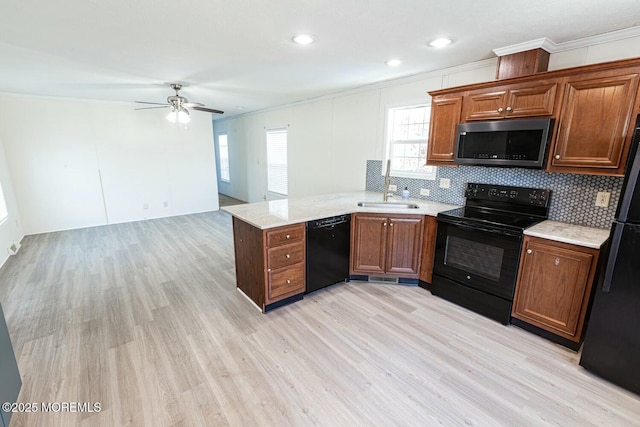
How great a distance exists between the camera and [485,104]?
2.70 metres

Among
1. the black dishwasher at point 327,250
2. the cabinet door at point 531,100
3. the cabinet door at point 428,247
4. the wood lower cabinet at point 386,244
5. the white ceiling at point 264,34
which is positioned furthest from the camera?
the wood lower cabinet at point 386,244

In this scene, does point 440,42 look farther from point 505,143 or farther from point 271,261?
point 271,261

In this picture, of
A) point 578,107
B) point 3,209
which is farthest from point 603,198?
point 3,209

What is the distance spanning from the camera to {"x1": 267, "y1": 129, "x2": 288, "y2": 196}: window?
6.24 metres

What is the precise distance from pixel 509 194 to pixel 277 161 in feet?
15.5

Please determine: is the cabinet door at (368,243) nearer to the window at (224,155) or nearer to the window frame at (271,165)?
the window frame at (271,165)

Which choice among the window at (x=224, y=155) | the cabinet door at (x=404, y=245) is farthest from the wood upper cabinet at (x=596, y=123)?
the window at (x=224, y=155)

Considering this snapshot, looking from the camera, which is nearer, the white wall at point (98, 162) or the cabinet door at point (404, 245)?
the cabinet door at point (404, 245)

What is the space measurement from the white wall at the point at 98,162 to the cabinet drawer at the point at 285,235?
4812mm

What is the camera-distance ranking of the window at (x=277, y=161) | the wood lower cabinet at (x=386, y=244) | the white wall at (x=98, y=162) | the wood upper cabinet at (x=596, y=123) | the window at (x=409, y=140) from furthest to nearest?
the window at (x=277, y=161)
the white wall at (x=98, y=162)
the window at (x=409, y=140)
the wood lower cabinet at (x=386, y=244)
the wood upper cabinet at (x=596, y=123)

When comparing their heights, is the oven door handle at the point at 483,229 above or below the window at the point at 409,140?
below

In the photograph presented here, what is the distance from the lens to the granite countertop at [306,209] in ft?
8.61

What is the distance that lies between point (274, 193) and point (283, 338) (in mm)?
4734

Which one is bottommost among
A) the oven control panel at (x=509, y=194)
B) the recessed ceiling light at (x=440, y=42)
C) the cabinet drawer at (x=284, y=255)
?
the cabinet drawer at (x=284, y=255)
